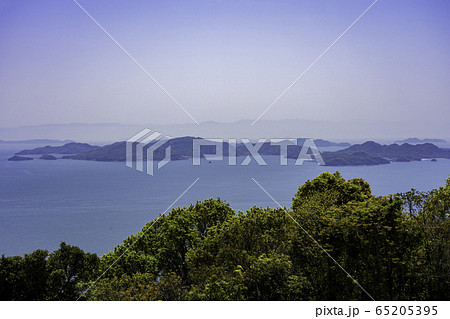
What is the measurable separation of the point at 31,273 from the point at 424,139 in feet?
413

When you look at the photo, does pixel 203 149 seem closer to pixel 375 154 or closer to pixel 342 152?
pixel 342 152

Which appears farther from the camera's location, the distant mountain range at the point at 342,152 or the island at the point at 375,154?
the island at the point at 375,154

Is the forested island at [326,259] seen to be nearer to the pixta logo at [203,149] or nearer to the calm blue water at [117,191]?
the calm blue water at [117,191]

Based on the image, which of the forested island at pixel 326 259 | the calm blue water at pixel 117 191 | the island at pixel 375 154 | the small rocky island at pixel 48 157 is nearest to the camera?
the forested island at pixel 326 259

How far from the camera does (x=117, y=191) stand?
336ft

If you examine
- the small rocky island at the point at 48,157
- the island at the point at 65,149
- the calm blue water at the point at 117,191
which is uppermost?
the island at the point at 65,149

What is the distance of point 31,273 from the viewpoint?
1534 cm

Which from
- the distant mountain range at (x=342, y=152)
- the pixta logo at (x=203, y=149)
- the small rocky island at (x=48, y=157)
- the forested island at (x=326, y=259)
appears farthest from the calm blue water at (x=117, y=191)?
the forested island at (x=326, y=259)

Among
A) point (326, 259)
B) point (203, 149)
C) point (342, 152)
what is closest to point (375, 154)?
point (342, 152)

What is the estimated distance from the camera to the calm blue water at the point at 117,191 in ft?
246

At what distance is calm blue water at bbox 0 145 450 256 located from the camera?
75.0m

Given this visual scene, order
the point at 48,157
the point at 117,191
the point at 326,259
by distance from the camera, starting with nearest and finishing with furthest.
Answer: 1. the point at 326,259
2. the point at 117,191
3. the point at 48,157

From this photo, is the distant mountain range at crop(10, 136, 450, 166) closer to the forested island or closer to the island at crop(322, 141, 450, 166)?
the island at crop(322, 141, 450, 166)
